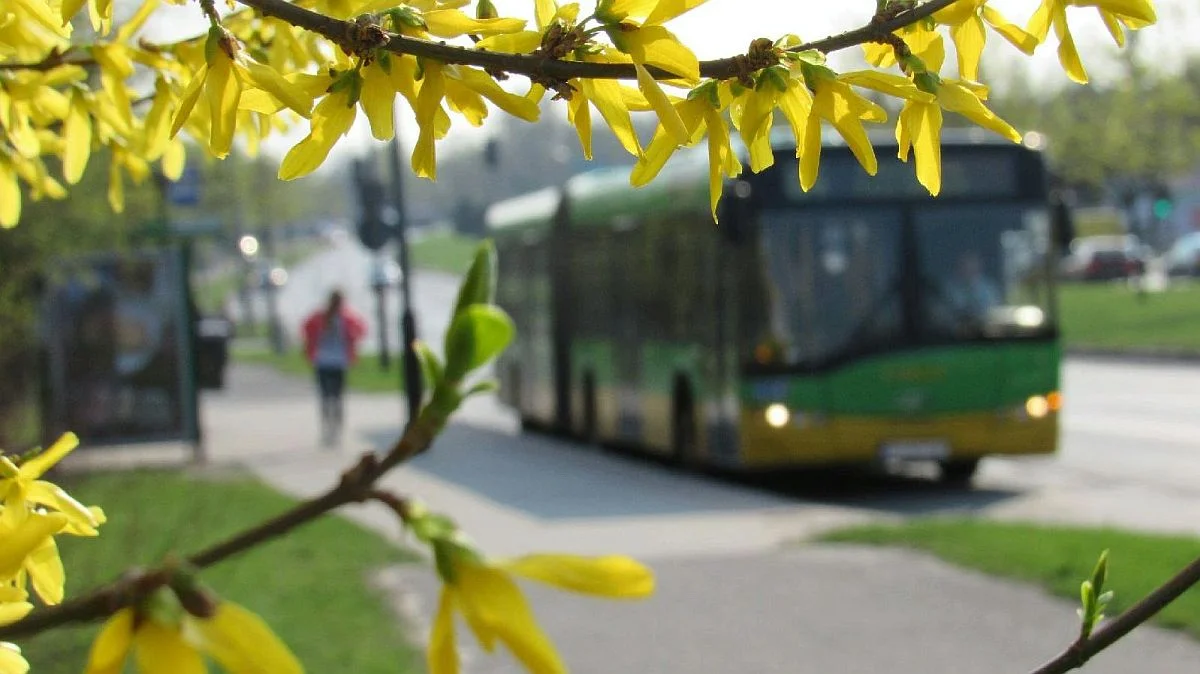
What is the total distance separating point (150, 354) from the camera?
58.6 ft

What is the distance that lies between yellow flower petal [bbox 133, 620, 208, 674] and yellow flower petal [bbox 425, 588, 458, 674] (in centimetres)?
16

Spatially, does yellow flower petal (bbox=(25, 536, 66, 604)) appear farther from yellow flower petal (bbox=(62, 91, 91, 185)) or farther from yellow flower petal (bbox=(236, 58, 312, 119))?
yellow flower petal (bbox=(62, 91, 91, 185))

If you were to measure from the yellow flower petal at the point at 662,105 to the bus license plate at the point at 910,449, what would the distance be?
41.2 feet

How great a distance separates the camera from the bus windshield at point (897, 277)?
13844mm

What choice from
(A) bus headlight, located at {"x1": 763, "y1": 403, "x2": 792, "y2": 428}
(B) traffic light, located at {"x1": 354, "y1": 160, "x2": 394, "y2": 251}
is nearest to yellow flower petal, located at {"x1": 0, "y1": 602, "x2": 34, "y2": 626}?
(A) bus headlight, located at {"x1": 763, "y1": 403, "x2": 792, "y2": 428}

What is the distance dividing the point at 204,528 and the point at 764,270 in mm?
4964

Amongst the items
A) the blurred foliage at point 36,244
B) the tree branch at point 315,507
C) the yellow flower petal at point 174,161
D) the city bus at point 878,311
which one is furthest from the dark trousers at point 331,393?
the tree branch at point 315,507

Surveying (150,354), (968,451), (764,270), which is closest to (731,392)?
(764,270)

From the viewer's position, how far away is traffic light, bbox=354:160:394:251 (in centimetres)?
2114

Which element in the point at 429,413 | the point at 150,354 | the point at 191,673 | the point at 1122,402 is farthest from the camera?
the point at 1122,402

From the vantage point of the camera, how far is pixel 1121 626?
1656 mm

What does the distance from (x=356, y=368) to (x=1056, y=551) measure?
29371mm

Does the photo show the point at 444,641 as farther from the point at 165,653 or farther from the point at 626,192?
the point at 626,192

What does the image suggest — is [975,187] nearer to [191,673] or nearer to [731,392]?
[731,392]
